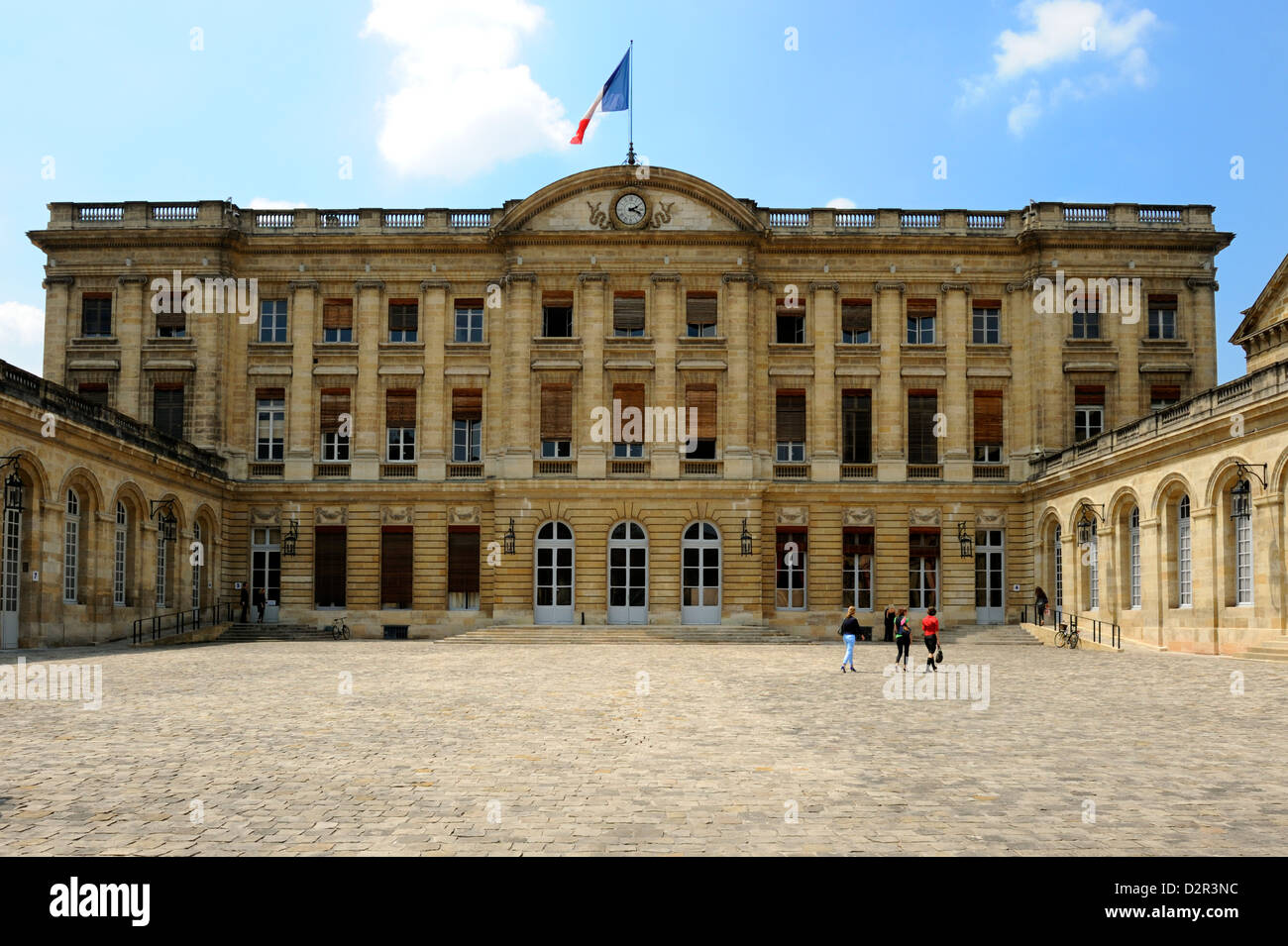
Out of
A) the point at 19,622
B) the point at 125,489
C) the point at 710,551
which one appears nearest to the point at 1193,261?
the point at 710,551

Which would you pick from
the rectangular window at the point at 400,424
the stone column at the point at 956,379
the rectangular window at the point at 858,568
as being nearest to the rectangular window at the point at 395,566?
the rectangular window at the point at 400,424

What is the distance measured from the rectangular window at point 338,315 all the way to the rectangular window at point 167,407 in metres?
5.47

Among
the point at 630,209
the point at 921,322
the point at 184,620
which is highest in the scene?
the point at 630,209

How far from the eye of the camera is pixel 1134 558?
31.3m

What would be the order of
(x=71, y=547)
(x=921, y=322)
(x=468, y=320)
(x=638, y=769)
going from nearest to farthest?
(x=638, y=769)
(x=71, y=547)
(x=921, y=322)
(x=468, y=320)

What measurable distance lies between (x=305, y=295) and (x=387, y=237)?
3607mm

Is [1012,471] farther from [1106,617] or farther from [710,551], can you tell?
[710,551]

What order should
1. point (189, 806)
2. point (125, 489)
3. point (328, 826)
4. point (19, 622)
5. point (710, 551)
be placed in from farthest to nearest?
point (710, 551)
point (125, 489)
point (19, 622)
point (189, 806)
point (328, 826)

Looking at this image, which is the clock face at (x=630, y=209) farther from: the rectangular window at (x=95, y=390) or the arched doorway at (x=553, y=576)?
the rectangular window at (x=95, y=390)

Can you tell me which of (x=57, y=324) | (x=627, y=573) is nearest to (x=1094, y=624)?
(x=627, y=573)

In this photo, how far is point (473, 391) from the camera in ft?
130

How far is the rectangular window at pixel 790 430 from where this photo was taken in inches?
1550

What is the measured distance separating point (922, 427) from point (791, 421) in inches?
182

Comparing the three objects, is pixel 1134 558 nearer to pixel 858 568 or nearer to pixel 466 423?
pixel 858 568
